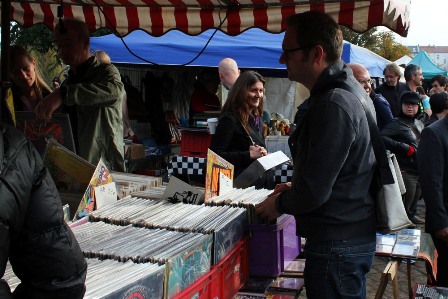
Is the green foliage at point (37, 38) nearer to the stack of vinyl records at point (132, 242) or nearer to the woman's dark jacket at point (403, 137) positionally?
the woman's dark jacket at point (403, 137)

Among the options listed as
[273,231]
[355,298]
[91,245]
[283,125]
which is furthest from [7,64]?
[283,125]

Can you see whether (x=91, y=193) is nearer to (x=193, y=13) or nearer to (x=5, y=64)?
(x=5, y=64)

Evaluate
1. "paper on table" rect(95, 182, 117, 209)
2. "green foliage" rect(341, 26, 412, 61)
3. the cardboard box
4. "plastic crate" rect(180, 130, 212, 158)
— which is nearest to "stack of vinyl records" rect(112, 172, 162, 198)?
"paper on table" rect(95, 182, 117, 209)

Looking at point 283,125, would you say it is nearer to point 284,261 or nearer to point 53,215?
point 284,261

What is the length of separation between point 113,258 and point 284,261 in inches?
42.6

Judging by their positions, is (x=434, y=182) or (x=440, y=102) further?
(x=440, y=102)

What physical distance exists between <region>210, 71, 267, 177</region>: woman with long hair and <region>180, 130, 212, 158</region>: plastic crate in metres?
2.77

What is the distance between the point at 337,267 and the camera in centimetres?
209

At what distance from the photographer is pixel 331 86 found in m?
2.07

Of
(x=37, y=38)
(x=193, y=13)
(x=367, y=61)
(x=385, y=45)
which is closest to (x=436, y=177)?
(x=193, y=13)

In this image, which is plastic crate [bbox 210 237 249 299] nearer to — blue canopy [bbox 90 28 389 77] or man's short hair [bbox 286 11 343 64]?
man's short hair [bbox 286 11 343 64]

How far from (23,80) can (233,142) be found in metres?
1.49

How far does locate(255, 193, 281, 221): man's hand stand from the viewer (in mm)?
2297

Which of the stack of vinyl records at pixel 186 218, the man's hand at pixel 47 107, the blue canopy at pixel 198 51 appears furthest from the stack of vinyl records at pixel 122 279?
the blue canopy at pixel 198 51
